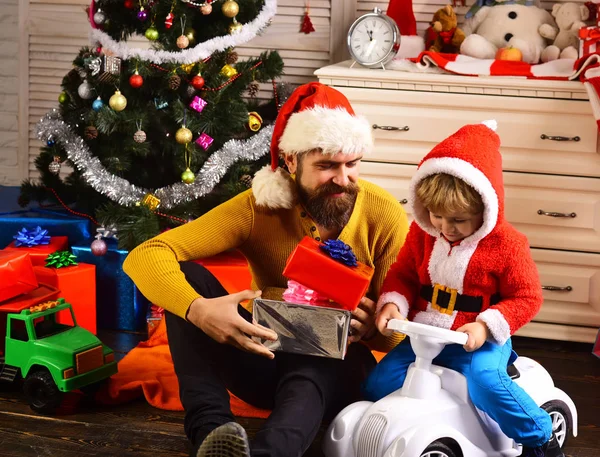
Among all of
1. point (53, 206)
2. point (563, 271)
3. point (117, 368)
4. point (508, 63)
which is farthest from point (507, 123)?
point (53, 206)

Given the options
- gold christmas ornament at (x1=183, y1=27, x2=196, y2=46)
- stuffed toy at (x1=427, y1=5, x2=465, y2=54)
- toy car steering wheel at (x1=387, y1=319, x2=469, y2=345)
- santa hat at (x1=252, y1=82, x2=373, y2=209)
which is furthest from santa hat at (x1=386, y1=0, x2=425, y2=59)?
toy car steering wheel at (x1=387, y1=319, x2=469, y2=345)

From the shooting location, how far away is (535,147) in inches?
107

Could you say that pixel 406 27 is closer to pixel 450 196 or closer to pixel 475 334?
pixel 450 196

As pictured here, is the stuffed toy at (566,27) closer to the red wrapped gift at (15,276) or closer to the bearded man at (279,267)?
the bearded man at (279,267)

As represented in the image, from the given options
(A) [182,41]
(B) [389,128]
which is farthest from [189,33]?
(B) [389,128]

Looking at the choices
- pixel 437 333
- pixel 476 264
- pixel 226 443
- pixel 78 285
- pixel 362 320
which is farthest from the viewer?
pixel 78 285

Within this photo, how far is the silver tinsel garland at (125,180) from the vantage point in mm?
2836

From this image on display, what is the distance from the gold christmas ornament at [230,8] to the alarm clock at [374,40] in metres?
0.40

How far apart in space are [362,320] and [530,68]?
1270mm

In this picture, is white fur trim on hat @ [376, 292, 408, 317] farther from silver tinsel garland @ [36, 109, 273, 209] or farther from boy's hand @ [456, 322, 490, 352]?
silver tinsel garland @ [36, 109, 273, 209]

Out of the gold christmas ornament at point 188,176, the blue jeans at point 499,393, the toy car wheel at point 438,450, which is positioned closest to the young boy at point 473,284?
the blue jeans at point 499,393

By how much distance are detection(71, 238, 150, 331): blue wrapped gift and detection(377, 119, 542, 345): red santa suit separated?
1.17 meters

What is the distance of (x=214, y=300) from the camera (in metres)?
1.84

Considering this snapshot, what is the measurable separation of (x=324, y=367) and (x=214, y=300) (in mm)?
275
